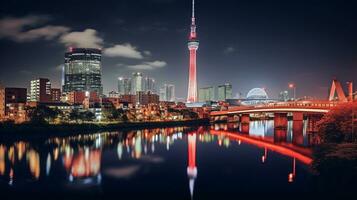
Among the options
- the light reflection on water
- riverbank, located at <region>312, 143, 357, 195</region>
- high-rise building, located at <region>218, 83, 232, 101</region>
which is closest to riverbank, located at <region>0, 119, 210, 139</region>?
the light reflection on water

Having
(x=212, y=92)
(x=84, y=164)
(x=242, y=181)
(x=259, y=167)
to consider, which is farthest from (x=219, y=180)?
(x=212, y=92)

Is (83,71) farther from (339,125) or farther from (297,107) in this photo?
(339,125)

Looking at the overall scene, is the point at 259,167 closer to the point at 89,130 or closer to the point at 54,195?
the point at 54,195

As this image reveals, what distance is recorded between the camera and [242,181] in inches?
570

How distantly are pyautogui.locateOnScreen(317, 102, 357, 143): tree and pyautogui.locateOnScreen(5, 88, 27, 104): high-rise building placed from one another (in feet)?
125

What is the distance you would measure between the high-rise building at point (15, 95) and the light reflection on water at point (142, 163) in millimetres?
19844

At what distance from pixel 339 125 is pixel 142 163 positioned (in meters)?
11.1

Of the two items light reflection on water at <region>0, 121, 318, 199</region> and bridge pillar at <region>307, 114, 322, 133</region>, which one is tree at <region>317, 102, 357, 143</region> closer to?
light reflection on water at <region>0, 121, 318, 199</region>

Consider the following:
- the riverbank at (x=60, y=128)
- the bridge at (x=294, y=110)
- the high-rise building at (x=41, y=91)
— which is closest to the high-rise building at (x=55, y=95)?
the high-rise building at (x=41, y=91)

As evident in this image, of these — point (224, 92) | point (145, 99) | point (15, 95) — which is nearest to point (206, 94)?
point (224, 92)

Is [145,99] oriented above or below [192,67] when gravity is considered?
below

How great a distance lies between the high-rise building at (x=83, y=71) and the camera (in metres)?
115

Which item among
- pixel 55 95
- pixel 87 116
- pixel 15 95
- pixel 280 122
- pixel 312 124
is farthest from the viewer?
pixel 55 95

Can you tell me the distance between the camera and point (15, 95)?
→ 43.5 m
